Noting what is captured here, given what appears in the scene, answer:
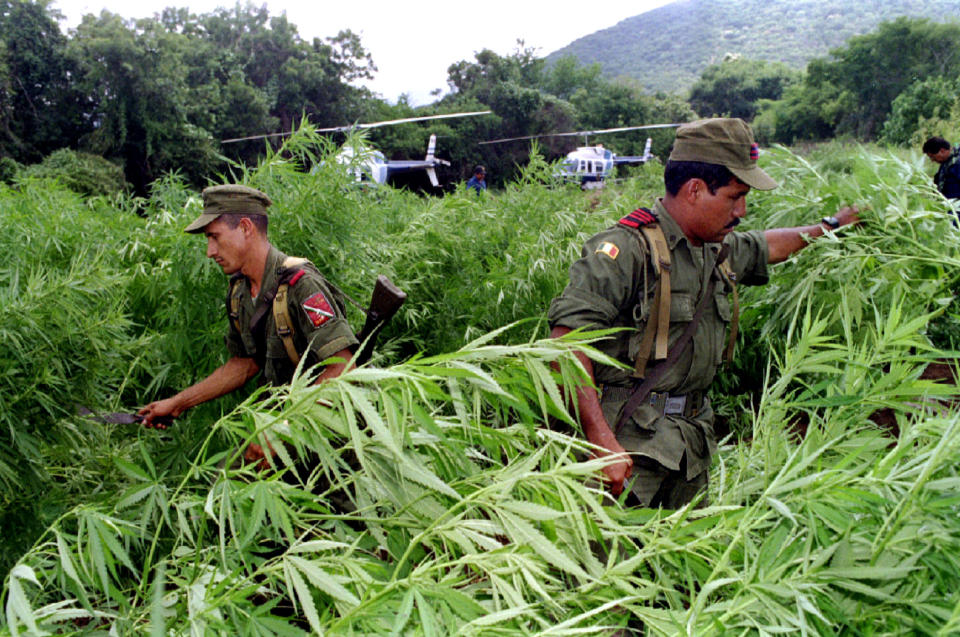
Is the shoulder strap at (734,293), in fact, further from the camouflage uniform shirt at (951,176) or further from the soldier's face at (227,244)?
the camouflage uniform shirt at (951,176)

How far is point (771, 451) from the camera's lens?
71.2 inches

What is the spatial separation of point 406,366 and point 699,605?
2.13ft

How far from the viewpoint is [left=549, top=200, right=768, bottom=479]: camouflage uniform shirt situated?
238 centimetres

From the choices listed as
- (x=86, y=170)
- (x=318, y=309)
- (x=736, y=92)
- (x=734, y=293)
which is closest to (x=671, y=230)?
(x=734, y=293)

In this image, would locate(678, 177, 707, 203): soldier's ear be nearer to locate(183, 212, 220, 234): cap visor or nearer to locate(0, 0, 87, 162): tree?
locate(183, 212, 220, 234): cap visor

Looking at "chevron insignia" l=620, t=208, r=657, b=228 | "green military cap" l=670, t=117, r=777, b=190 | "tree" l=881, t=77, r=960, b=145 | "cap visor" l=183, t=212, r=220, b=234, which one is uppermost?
"cap visor" l=183, t=212, r=220, b=234

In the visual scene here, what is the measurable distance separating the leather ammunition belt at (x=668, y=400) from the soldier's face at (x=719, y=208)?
56 cm

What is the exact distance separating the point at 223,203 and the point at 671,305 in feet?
5.56

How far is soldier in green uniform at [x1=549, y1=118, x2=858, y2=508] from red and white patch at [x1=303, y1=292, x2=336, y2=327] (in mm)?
836

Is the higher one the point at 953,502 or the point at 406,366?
the point at 406,366

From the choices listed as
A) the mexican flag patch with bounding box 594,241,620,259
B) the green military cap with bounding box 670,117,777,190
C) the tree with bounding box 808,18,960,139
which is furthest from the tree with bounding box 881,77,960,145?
the mexican flag patch with bounding box 594,241,620,259

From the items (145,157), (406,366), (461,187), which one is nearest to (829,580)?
(406,366)

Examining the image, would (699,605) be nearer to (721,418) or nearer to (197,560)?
(197,560)

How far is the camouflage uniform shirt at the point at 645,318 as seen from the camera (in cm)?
238
